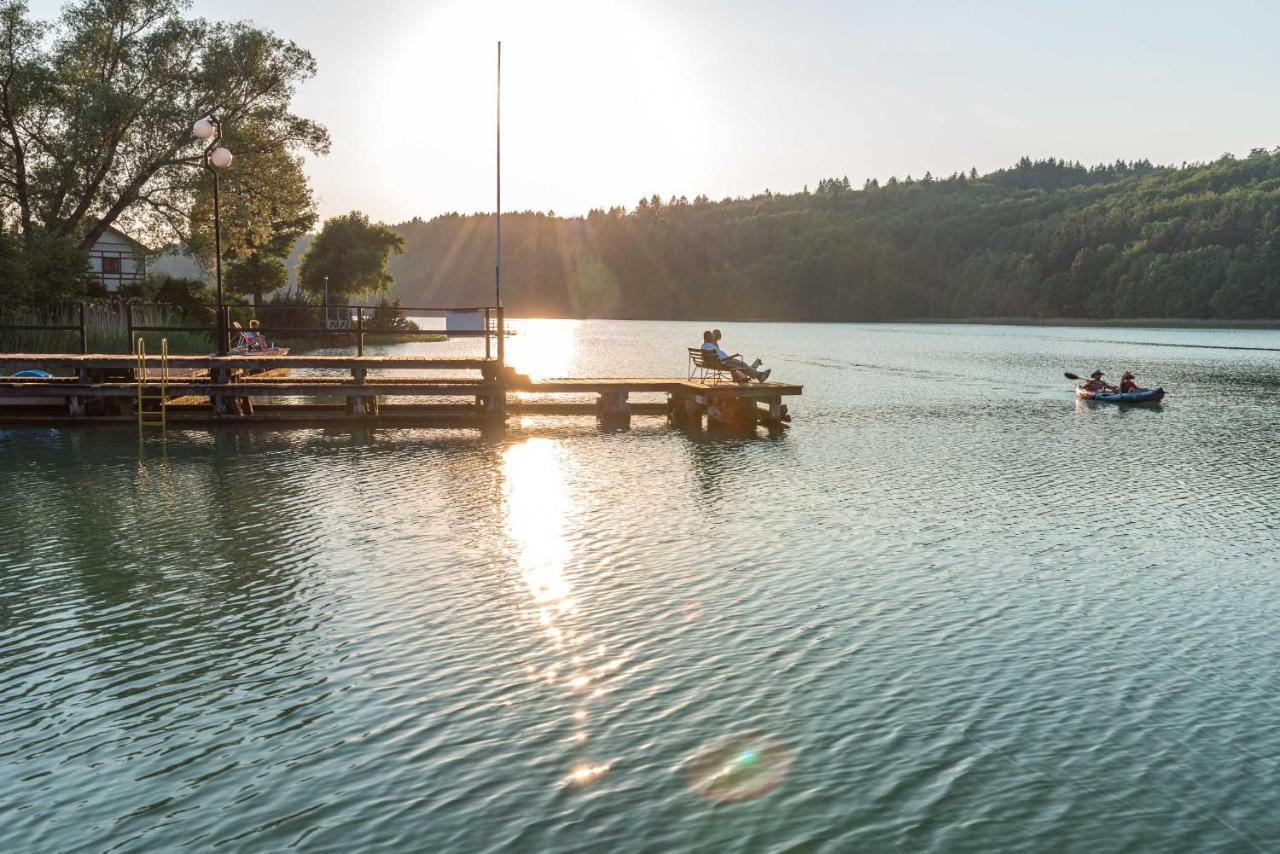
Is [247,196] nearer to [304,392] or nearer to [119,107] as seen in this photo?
[119,107]

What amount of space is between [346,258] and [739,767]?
90.8 metres

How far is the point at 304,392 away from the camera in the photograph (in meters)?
27.4

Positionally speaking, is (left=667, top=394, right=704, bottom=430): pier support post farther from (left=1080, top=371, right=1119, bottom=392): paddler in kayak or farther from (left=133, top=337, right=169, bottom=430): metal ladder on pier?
(left=1080, top=371, right=1119, bottom=392): paddler in kayak

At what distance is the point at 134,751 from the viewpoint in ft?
24.7

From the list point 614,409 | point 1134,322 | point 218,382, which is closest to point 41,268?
point 218,382

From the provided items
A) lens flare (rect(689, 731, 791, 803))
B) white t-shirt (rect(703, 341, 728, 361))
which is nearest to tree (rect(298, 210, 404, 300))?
white t-shirt (rect(703, 341, 728, 361))

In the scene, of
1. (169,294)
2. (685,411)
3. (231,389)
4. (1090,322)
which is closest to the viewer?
(231,389)

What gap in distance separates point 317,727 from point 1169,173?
20837 cm

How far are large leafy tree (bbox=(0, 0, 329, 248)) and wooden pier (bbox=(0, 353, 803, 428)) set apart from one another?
18.2 metres

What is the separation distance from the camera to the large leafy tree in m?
44.7

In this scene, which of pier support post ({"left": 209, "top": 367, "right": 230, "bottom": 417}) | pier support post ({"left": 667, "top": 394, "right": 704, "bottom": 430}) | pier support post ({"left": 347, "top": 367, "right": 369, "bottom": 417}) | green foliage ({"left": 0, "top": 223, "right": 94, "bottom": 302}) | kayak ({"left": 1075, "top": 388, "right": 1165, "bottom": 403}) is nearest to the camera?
pier support post ({"left": 209, "top": 367, "right": 230, "bottom": 417})

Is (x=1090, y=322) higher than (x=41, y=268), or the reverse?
(x=41, y=268)

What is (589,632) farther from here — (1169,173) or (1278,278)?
(1169,173)

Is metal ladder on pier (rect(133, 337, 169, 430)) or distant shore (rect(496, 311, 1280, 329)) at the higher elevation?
distant shore (rect(496, 311, 1280, 329))
